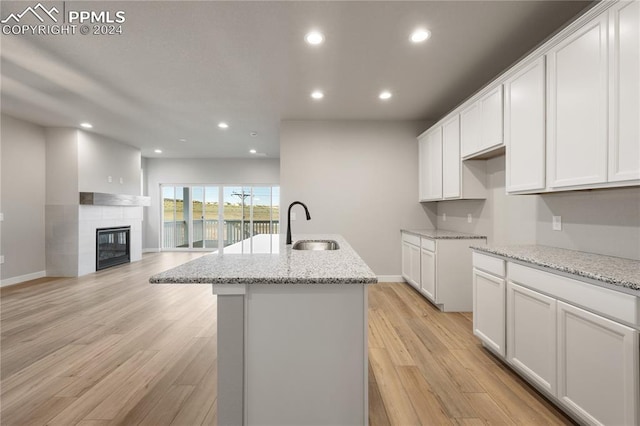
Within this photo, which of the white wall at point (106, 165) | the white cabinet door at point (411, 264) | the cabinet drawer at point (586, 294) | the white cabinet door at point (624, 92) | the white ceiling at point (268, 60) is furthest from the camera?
the white wall at point (106, 165)

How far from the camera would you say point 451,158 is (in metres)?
3.70

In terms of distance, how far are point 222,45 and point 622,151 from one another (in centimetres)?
295

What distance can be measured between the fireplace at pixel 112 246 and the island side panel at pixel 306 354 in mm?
6029

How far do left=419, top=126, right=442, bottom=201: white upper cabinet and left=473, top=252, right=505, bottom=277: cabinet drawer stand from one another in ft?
5.38

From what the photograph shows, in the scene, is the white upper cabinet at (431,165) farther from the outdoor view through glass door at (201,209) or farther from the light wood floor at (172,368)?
the outdoor view through glass door at (201,209)

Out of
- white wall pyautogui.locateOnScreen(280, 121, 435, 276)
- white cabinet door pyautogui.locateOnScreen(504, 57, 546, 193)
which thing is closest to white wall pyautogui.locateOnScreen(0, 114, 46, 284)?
white wall pyautogui.locateOnScreen(280, 121, 435, 276)

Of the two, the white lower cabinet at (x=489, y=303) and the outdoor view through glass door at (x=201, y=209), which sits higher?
the outdoor view through glass door at (x=201, y=209)

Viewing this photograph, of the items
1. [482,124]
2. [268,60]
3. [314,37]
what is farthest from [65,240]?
[482,124]

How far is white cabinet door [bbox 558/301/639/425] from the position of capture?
1.28 metres

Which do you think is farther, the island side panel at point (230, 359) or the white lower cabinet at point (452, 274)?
the white lower cabinet at point (452, 274)

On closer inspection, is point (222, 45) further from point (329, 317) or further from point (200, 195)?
point (200, 195)

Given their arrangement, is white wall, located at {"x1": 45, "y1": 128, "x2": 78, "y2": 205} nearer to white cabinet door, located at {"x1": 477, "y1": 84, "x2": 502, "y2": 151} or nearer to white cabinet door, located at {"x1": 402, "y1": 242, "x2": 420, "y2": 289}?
white cabinet door, located at {"x1": 402, "y1": 242, "x2": 420, "y2": 289}

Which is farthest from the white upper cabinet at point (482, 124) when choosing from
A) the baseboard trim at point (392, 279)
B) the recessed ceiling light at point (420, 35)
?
the baseboard trim at point (392, 279)

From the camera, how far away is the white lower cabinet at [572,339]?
50.9 inches
